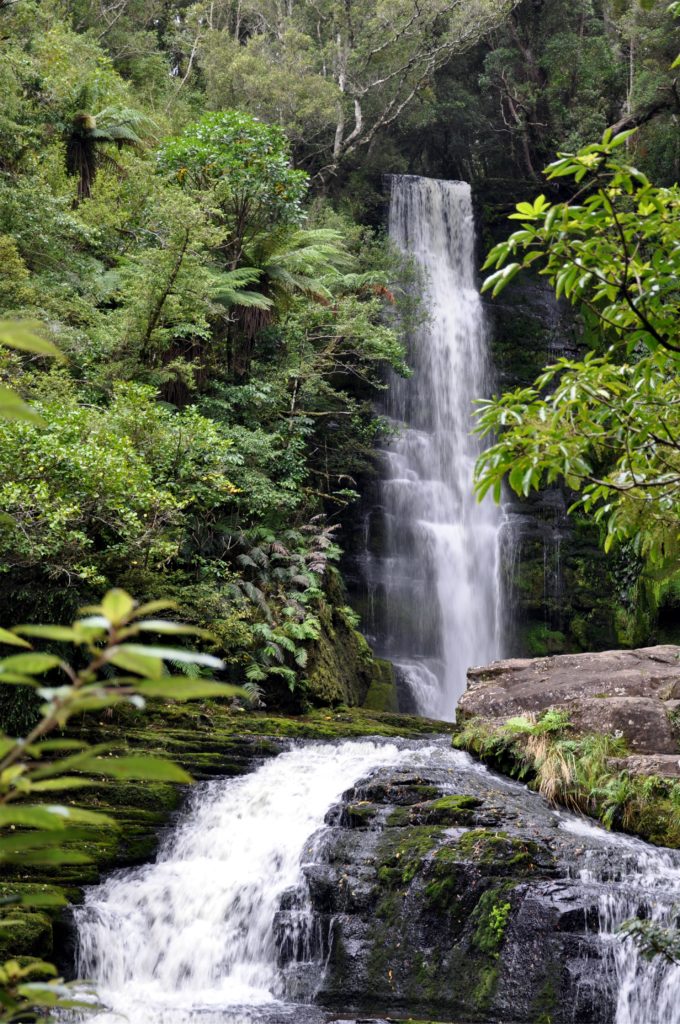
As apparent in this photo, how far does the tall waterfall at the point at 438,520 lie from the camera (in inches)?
706

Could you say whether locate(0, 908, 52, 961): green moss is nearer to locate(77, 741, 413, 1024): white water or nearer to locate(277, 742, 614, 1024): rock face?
locate(77, 741, 413, 1024): white water

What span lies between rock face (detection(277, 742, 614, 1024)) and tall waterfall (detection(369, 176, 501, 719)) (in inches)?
352

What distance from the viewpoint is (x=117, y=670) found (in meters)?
11.0

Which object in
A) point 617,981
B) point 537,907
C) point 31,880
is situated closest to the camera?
point 617,981

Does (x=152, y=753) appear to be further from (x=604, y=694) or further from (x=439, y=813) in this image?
(x=604, y=694)

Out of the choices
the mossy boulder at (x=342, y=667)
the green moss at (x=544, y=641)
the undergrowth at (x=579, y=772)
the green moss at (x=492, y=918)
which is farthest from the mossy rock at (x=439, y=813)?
the green moss at (x=544, y=641)

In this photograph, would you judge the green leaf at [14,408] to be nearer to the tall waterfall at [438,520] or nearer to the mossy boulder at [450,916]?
the mossy boulder at [450,916]

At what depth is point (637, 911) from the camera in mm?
5895

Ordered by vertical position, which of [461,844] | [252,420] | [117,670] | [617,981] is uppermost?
[252,420]

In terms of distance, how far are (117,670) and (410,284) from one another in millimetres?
13024

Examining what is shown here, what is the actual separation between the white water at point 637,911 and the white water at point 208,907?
7.67ft

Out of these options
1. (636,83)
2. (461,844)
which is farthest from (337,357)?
(461,844)

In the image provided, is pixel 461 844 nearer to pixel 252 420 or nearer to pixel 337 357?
pixel 252 420

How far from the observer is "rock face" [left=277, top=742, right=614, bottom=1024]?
5.70 meters
